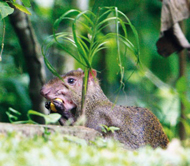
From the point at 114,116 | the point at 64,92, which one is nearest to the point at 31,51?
the point at 64,92

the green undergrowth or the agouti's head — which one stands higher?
the green undergrowth

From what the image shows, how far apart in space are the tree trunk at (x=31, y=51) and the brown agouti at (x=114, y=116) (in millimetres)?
1267

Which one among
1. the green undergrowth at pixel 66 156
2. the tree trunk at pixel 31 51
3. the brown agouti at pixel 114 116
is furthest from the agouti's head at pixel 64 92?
the green undergrowth at pixel 66 156

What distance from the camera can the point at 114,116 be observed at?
347cm

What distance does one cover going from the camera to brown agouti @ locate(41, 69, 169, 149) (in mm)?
3424

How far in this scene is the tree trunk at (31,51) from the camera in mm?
4584

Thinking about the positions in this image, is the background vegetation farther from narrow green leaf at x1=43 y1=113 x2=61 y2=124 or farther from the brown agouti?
narrow green leaf at x1=43 y1=113 x2=61 y2=124

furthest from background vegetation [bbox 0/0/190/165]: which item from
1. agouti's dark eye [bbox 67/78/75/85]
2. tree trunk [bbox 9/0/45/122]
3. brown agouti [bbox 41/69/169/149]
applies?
brown agouti [bbox 41/69/169/149]

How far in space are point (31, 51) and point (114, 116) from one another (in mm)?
1868

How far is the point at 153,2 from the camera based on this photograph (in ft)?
21.1

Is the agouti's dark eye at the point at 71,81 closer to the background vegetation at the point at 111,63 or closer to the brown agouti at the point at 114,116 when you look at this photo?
the brown agouti at the point at 114,116

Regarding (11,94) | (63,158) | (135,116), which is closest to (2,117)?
(11,94)

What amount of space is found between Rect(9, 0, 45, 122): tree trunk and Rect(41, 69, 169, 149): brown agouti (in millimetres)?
1267

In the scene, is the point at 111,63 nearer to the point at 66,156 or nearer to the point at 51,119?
the point at 51,119
